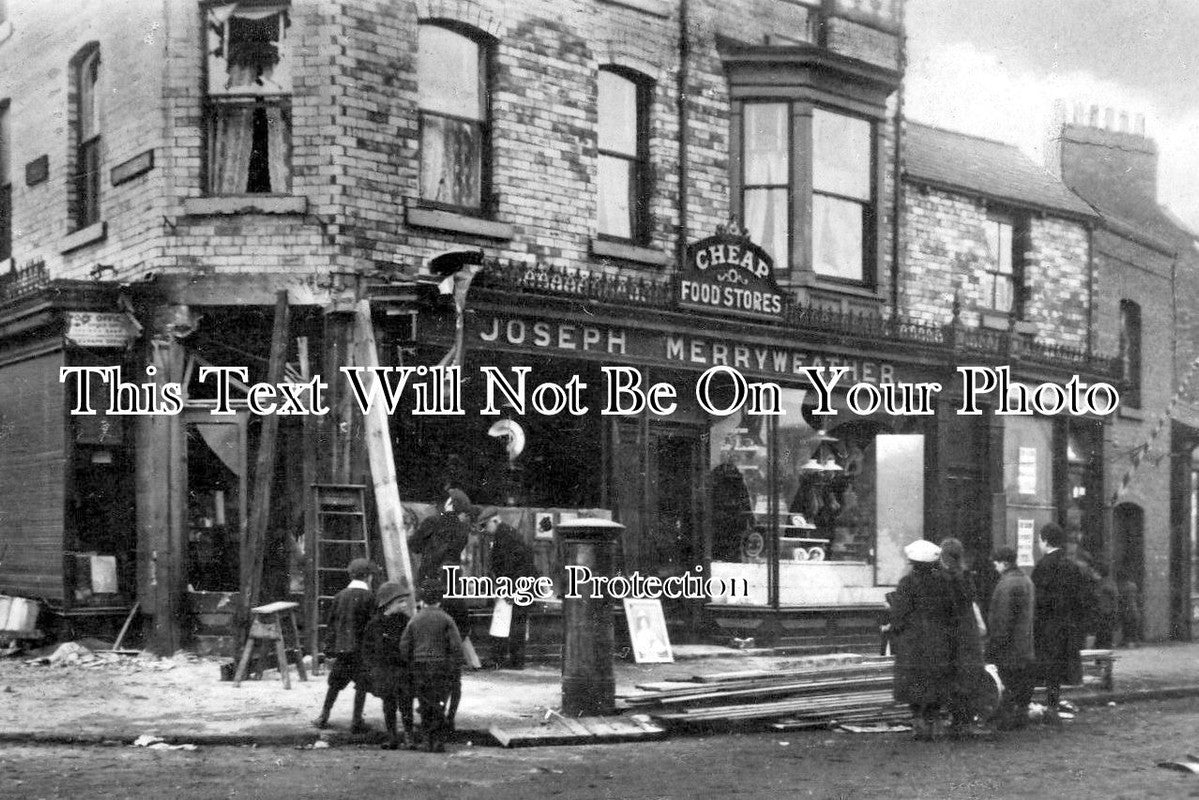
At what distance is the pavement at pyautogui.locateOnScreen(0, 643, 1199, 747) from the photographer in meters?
10.1

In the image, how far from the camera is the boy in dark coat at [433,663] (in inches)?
387

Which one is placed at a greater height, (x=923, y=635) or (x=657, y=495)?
(x=657, y=495)

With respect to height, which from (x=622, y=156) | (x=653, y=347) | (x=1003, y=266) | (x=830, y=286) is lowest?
(x=653, y=347)

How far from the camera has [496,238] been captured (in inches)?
588

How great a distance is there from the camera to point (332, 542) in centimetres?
1330

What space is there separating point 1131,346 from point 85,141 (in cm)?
1609

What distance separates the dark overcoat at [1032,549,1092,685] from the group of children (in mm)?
5360

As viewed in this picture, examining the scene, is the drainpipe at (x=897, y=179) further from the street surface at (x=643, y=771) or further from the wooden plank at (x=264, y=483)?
the street surface at (x=643, y=771)

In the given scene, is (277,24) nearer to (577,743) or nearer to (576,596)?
(576,596)

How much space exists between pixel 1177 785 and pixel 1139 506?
1481cm

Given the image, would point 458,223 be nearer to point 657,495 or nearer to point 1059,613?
point 657,495

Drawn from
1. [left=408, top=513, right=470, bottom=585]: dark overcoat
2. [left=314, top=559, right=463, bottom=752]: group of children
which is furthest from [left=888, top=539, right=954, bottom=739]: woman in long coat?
[left=408, top=513, right=470, bottom=585]: dark overcoat

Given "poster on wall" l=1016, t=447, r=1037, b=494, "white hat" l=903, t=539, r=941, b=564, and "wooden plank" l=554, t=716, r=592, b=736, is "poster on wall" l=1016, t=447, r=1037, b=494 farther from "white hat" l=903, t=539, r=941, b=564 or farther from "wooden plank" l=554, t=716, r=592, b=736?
"wooden plank" l=554, t=716, r=592, b=736

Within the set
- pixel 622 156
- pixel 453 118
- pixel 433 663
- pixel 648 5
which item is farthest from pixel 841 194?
pixel 433 663
